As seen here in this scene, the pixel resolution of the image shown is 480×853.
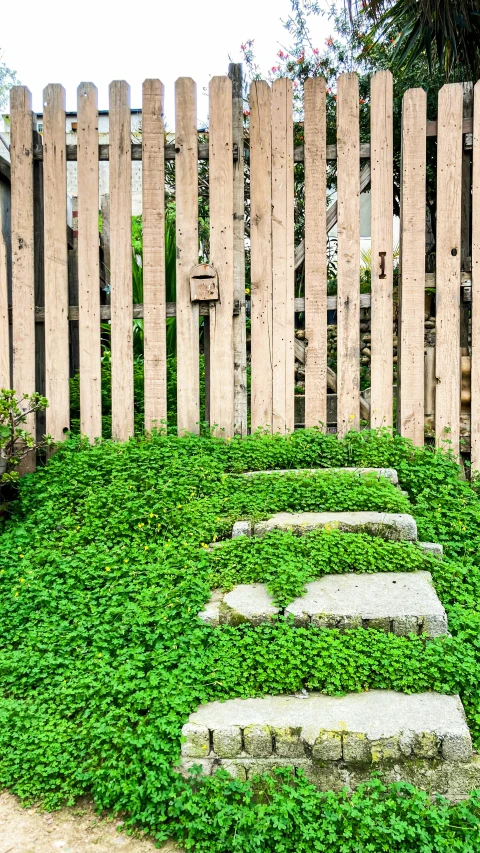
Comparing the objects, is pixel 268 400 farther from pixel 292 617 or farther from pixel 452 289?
pixel 292 617

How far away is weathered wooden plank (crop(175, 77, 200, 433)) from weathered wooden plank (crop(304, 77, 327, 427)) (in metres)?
0.82

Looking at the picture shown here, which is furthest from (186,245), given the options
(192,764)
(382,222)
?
(192,764)

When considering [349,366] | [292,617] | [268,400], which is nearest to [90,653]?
[292,617]

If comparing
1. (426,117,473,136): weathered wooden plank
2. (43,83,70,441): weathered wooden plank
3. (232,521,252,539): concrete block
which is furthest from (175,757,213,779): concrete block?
(426,117,473,136): weathered wooden plank

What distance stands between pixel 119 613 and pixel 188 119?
3.52 metres

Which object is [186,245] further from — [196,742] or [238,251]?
[196,742]

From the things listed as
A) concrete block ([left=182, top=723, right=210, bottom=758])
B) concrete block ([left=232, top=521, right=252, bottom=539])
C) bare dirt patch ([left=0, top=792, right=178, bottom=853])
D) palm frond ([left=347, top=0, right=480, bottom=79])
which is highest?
palm frond ([left=347, top=0, right=480, bottom=79])

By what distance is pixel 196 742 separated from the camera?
8.07 feet

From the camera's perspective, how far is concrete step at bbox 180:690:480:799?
2395 millimetres

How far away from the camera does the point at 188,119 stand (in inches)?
183

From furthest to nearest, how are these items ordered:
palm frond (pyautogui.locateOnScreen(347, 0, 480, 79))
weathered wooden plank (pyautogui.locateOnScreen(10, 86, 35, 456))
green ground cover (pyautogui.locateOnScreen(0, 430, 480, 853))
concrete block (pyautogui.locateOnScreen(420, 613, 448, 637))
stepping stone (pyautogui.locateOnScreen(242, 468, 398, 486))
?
palm frond (pyautogui.locateOnScreen(347, 0, 480, 79)) → weathered wooden plank (pyautogui.locateOnScreen(10, 86, 35, 456)) → stepping stone (pyautogui.locateOnScreen(242, 468, 398, 486)) → concrete block (pyautogui.locateOnScreen(420, 613, 448, 637)) → green ground cover (pyautogui.locateOnScreen(0, 430, 480, 853))

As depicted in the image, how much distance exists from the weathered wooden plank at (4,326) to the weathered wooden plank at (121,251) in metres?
0.80

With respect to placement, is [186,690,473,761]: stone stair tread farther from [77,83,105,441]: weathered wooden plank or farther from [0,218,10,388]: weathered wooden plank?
[0,218,10,388]: weathered wooden plank

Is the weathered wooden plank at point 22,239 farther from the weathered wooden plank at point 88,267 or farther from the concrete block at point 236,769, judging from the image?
the concrete block at point 236,769
